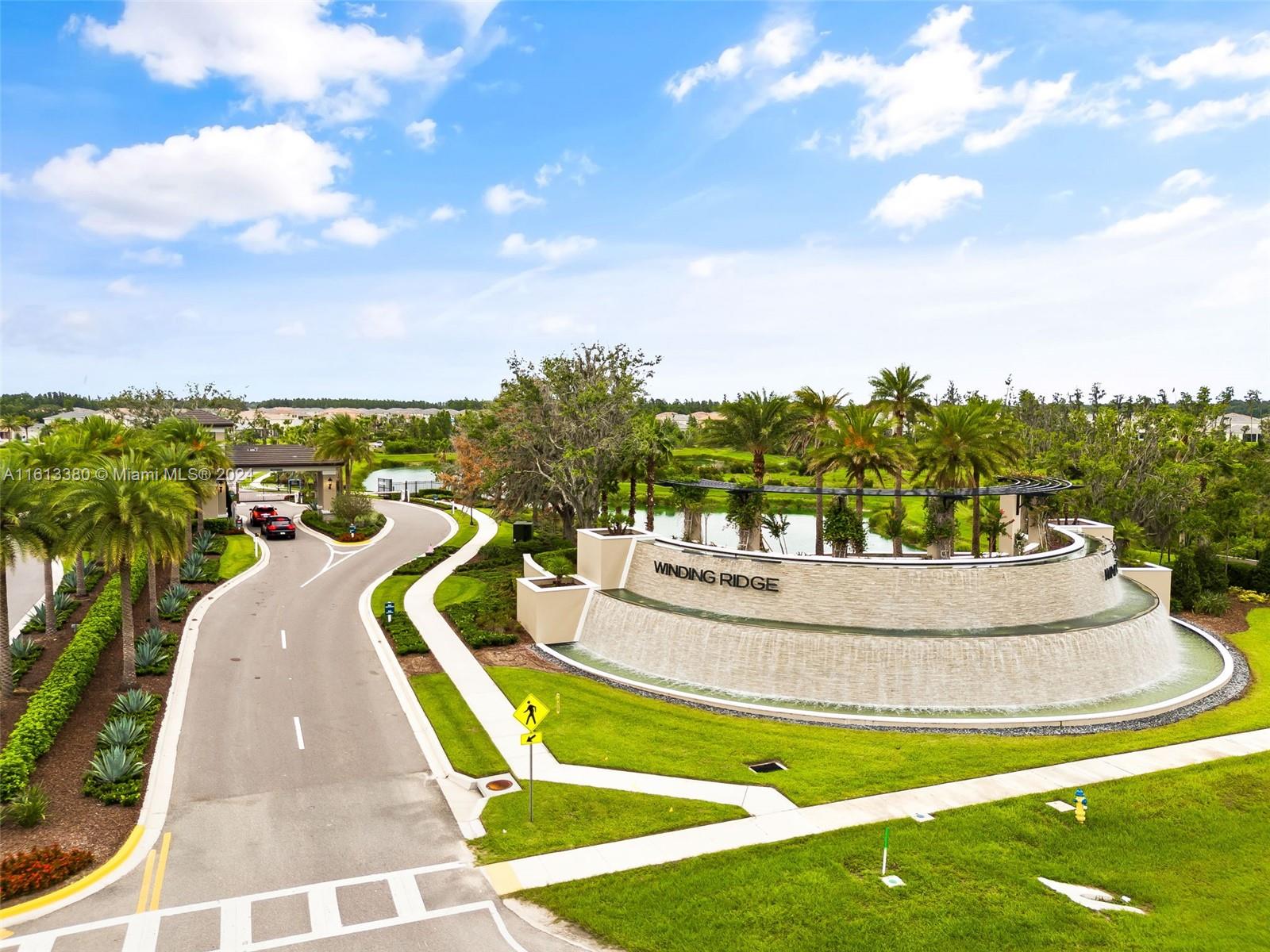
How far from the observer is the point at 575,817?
59.9 feet

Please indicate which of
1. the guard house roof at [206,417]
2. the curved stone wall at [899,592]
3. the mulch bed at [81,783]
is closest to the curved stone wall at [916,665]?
the curved stone wall at [899,592]

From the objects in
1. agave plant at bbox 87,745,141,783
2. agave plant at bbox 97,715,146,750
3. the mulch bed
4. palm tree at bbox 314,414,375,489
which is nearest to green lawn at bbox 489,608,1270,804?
the mulch bed

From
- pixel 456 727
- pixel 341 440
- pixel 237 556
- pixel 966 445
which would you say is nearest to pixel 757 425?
pixel 966 445

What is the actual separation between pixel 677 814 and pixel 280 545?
44385mm

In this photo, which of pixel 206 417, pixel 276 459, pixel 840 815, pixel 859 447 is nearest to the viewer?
pixel 840 815

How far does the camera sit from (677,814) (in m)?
18.4

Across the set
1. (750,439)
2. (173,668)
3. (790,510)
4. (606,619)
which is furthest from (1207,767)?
(790,510)

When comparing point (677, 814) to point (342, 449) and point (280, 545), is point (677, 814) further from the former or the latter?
point (342, 449)

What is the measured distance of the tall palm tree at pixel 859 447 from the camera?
114 ft

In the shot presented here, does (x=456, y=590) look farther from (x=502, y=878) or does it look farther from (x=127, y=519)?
(x=502, y=878)

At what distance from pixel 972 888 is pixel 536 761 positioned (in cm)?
1115

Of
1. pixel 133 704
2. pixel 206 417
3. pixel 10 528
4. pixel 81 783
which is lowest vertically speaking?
pixel 81 783

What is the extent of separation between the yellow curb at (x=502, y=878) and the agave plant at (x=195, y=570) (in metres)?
32.7

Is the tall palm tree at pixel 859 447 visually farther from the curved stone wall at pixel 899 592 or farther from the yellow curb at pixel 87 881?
the yellow curb at pixel 87 881
